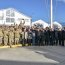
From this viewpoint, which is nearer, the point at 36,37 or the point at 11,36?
the point at 11,36

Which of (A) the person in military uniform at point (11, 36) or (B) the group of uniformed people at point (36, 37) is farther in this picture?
(B) the group of uniformed people at point (36, 37)

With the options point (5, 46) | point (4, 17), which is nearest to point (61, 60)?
point (5, 46)

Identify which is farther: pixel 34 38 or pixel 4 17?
pixel 4 17

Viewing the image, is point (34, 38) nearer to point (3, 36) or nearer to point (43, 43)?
point (43, 43)

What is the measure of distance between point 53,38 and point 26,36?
7.53 feet

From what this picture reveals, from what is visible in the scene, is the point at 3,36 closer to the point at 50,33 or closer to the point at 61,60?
the point at 50,33

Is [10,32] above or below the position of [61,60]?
above

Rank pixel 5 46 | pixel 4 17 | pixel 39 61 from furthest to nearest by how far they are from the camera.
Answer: pixel 4 17, pixel 5 46, pixel 39 61

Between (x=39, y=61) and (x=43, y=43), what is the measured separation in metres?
10.7

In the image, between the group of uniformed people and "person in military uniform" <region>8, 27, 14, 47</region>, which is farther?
the group of uniformed people

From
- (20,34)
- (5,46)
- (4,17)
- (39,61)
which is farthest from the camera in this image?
(4,17)

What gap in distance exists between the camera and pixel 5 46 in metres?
24.8

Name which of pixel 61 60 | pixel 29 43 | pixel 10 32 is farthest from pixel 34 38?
pixel 61 60

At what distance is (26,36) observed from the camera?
1052 inches
